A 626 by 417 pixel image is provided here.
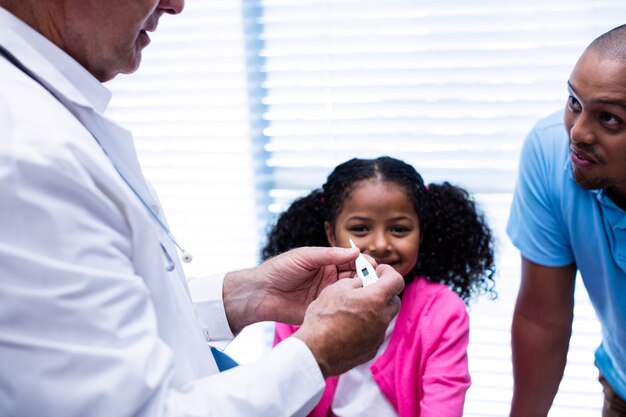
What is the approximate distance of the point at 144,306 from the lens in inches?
31.3

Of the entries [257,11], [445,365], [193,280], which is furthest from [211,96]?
[445,365]

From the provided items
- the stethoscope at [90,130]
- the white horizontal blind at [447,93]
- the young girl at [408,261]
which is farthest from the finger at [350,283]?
the white horizontal blind at [447,93]

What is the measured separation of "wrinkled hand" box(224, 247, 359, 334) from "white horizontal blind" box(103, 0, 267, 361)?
2.95ft

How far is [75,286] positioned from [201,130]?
1532 mm

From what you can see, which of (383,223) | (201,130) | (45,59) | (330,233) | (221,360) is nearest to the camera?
(45,59)

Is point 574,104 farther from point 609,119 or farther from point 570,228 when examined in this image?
point 570,228

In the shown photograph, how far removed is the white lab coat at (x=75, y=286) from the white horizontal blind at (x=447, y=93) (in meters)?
1.24

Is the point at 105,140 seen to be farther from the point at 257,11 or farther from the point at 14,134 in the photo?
the point at 257,11

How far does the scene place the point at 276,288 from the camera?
4.31 ft

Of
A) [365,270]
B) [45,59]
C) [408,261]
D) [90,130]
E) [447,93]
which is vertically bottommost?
[408,261]

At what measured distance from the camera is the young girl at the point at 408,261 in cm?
155

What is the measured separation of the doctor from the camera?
2.34 ft

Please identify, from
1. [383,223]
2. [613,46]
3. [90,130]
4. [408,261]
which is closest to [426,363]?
[408,261]

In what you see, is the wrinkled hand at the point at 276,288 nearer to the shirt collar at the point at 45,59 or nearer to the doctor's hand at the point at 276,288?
the doctor's hand at the point at 276,288
